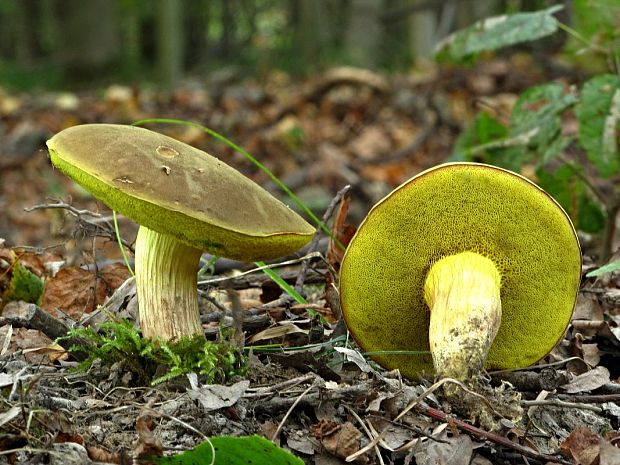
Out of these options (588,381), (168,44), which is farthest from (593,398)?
(168,44)

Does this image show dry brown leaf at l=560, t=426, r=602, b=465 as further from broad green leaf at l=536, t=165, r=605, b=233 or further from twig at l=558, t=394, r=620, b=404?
broad green leaf at l=536, t=165, r=605, b=233

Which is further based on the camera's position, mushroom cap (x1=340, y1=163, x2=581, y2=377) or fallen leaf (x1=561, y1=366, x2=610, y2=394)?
fallen leaf (x1=561, y1=366, x2=610, y2=394)

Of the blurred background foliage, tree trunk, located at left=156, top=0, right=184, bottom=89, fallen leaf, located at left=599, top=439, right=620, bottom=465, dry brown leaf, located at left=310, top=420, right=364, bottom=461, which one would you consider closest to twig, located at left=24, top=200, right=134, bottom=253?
dry brown leaf, located at left=310, top=420, right=364, bottom=461

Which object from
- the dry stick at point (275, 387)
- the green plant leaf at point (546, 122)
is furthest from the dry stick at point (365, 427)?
the green plant leaf at point (546, 122)

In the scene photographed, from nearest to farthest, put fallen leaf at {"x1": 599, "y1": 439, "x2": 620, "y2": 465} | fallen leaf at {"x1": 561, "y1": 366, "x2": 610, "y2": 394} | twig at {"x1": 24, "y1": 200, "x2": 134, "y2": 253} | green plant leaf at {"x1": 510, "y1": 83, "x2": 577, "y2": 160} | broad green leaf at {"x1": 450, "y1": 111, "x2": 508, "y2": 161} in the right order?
fallen leaf at {"x1": 599, "y1": 439, "x2": 620, "y2": 465} < fallen leaf at {"x1": 561, "y1": 366, "x2": 610, "y2": 394} < twig at {"x1": 24, "y1": 200, "x2": 134, "y2": 253} < green plant leaf at {"x1": 510, "y1": 83, "x2": 577, "y2": 160} < broad green leaf at {"x1": 450, "y1": 111, "x2": 508, "y2": 161}

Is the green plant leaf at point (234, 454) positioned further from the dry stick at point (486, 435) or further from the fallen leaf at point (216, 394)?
the dry stick at point (486, 435)

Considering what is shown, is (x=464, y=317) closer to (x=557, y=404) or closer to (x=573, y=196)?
(x=557, y=404)
